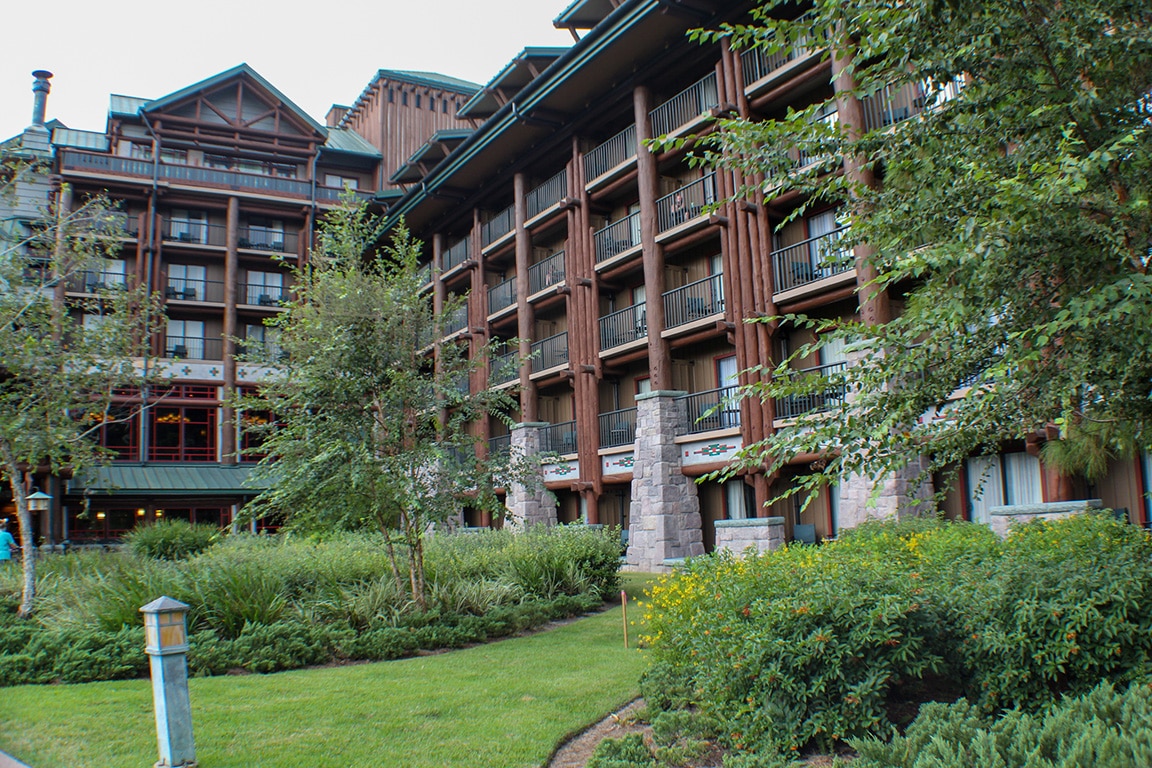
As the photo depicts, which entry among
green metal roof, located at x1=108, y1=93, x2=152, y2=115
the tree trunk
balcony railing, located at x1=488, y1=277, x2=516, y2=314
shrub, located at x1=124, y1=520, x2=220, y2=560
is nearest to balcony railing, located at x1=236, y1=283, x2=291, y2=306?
green metal roof, located at x1=108, y1=93, x2=152, y2=115

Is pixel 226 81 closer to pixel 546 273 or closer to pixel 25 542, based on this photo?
pixel 546 273

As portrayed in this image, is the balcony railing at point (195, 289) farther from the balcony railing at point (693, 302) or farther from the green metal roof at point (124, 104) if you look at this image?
the balcony railing at point (693, 302)

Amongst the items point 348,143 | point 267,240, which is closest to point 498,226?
point 267,240

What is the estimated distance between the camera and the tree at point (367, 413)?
1098cm

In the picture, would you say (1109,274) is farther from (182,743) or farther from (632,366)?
(632,366)

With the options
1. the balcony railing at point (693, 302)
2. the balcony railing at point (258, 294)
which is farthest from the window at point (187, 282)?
the balcony railing at point (693, 302)

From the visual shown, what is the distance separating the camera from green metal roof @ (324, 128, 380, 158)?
41438 millimetres

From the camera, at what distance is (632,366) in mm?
24984

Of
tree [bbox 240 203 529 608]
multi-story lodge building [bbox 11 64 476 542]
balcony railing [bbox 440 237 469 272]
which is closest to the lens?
tree [bbox 240 203 529 608]

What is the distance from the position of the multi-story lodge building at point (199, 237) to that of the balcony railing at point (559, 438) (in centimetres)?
1358

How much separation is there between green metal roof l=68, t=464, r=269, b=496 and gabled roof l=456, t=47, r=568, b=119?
53.1 feet

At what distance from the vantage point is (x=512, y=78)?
27484 mm

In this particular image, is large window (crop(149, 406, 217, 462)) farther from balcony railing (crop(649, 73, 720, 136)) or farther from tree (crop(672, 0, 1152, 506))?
tree (crop(672, 0, 1152, 506))

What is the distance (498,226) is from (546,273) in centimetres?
350
